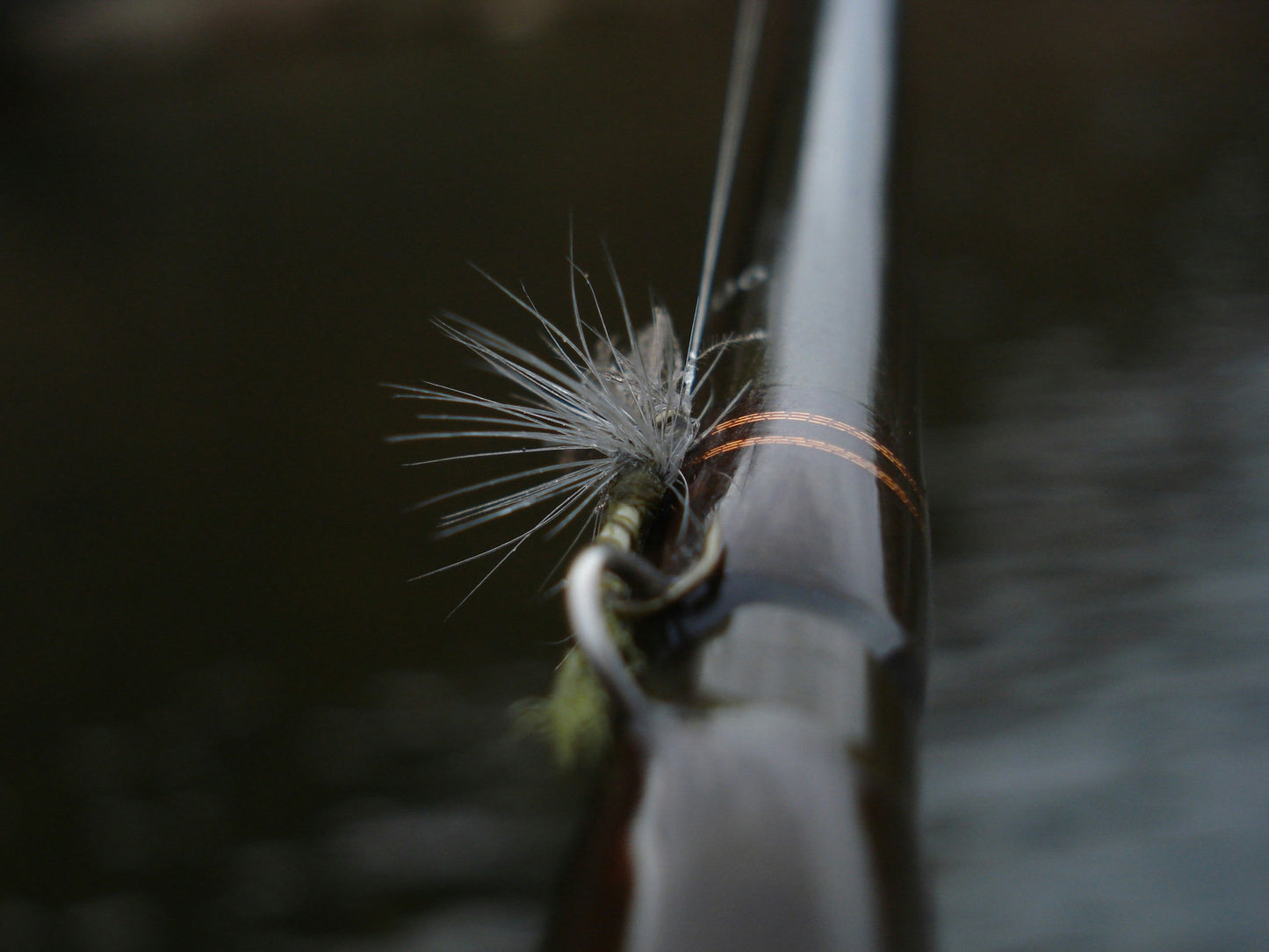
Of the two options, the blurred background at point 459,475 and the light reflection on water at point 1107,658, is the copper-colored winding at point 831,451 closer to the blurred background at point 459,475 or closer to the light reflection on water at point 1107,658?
the blurred background at point 459,475

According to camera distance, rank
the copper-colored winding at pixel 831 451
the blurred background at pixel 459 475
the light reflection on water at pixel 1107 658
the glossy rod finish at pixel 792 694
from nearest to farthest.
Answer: the glossy rod finish at pixel 792 694, the copper-colored winding at pixel 831 451, the light reflection on water at pixel 1107 658, the blurred background at pixel 459 475

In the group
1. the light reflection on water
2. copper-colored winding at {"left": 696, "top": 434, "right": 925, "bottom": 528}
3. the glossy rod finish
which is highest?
the light reflection on water

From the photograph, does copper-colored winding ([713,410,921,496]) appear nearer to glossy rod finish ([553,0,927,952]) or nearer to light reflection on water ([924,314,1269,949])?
glossy rod finish ([553,0,927,952])

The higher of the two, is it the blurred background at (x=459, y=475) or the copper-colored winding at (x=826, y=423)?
the blurred background at (x=459, y=475)

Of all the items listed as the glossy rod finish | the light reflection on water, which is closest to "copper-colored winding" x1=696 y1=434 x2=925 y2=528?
the glossy rod finish

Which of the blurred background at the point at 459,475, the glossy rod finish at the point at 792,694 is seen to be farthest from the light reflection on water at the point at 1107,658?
the glossy rod finish at the point at 792,694

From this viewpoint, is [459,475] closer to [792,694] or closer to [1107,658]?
[1107,658]

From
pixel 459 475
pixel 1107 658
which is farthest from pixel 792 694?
pixel 459 475

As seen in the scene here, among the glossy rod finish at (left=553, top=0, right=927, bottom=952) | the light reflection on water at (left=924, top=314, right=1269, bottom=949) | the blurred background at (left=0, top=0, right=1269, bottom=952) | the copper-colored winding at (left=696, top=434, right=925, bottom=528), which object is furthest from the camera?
the blurred background at (left=0, top=0, right=1269, bottom=952)

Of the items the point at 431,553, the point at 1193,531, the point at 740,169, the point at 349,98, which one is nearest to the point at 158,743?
the point at 431,553
